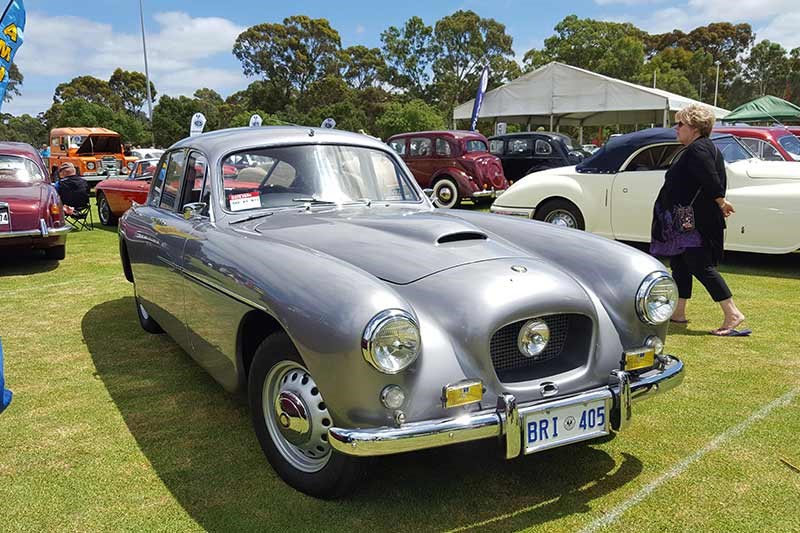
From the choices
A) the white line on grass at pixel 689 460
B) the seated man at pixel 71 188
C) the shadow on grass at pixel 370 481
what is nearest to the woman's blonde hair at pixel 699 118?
the white line on grass at pixel 689 460

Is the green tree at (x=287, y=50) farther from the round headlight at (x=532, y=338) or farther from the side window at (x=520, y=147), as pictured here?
the round headlight at (x=532, y=338)

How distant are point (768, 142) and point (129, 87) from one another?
231 feet

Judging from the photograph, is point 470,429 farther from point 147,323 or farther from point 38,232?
point 38,232

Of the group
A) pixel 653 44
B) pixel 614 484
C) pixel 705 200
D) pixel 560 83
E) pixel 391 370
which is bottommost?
pixel 614 484

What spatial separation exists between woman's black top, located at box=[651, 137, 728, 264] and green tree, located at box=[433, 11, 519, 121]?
53.2m

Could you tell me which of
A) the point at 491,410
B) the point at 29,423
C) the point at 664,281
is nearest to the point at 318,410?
the point at 491,410

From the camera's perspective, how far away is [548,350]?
8.92 feet

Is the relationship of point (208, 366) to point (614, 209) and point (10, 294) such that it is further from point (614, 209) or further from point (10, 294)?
Result: point (614, 209)

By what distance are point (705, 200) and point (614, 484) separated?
8.88 ft

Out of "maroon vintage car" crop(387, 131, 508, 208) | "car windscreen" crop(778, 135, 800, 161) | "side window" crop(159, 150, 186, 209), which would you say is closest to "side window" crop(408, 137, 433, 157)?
"maroon vintage car" crop(387, 131, 508, 208)

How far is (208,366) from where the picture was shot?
11.1 feet

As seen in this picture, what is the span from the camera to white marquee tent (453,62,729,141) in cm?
2203

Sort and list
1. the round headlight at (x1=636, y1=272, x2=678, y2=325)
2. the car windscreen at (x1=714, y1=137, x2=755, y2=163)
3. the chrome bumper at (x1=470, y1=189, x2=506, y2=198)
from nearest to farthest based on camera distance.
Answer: the round headlight at (x1=636, y1=272, x2=678, y2=325), the car windscreen at (x1=714, y1=137, x2=755, y2=163), the chrome bumper at (x1=470, y1=189, x2=506, y2=198)

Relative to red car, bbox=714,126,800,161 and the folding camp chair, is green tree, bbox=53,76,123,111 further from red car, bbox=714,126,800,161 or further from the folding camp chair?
red car, bbox=714,126,800,161
